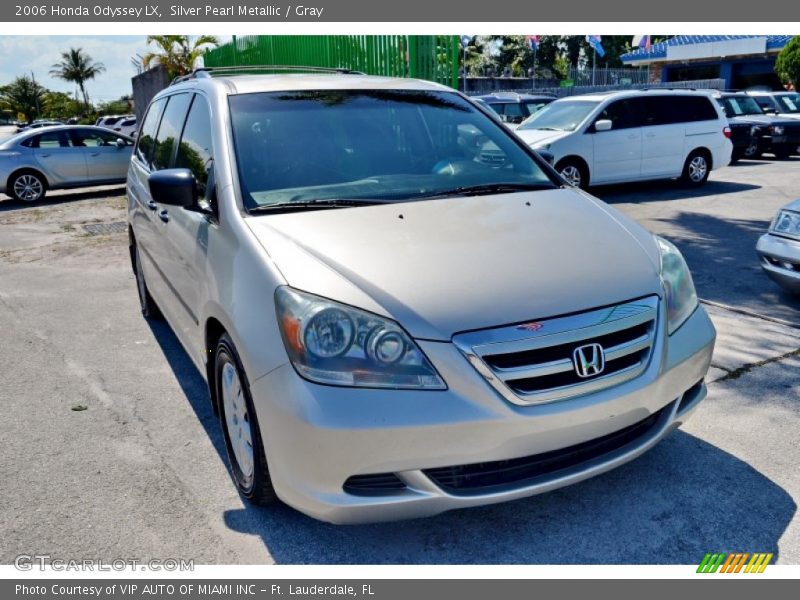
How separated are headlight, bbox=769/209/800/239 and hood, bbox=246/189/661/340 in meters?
2.64

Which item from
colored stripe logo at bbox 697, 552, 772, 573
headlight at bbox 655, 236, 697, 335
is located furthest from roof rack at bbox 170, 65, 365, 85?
colored stripe logo at bbox 697, 552, 772, 573

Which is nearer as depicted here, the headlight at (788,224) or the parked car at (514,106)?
the headlight at (788,224)

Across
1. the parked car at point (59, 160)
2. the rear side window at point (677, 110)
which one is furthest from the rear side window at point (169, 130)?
the parked car at point (59, 160)

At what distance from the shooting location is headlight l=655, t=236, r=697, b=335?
301cm

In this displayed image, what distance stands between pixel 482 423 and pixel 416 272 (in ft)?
2.03

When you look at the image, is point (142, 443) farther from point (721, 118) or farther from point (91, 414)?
point (721, 118)

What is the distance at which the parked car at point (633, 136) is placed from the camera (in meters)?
11.8

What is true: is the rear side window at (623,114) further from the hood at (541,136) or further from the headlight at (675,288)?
the headlight at (675,288)

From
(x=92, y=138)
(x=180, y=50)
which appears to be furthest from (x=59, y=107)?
(x=92, y=138)

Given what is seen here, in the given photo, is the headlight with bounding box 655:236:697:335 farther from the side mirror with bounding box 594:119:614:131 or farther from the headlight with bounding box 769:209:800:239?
the side mirror with bounding box 594:119:614:131

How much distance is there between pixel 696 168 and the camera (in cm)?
1302

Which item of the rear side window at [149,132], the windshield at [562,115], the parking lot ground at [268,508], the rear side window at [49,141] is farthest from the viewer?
the rear side window at [49,141]
